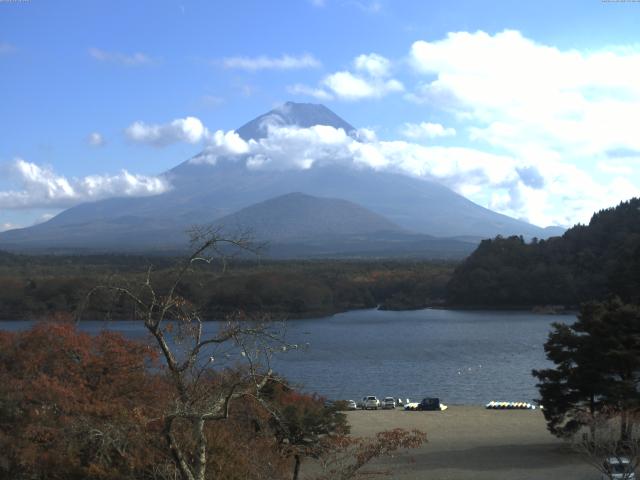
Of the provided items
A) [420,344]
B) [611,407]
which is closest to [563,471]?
[611,407]

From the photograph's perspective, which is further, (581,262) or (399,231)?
(399,231)

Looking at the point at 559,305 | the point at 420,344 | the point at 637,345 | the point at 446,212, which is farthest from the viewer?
the point at 446,212

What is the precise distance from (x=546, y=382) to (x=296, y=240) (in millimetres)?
113421

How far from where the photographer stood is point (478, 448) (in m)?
12.0

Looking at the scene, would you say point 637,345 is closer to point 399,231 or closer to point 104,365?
point 104,365

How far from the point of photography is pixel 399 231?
128625 millimetres

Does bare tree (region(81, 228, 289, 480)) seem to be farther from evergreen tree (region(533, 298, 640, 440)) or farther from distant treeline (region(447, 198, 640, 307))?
distant treeline (region(447, 198, 640, 307))

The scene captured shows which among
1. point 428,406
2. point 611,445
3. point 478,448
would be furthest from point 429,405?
point 611,445

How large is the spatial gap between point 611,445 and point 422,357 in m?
19.6

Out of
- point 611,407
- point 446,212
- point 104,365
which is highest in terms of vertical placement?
point 446,212

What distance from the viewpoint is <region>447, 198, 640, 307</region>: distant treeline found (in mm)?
44969

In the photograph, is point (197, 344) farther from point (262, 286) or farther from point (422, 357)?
point (262, 286)

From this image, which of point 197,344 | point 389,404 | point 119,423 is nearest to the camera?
point 197,344

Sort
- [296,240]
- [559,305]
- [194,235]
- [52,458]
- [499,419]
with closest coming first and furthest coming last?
1. [194,235]
2. [52,458]
3. [499,419]
4. [559,305]
5. [296,240]
